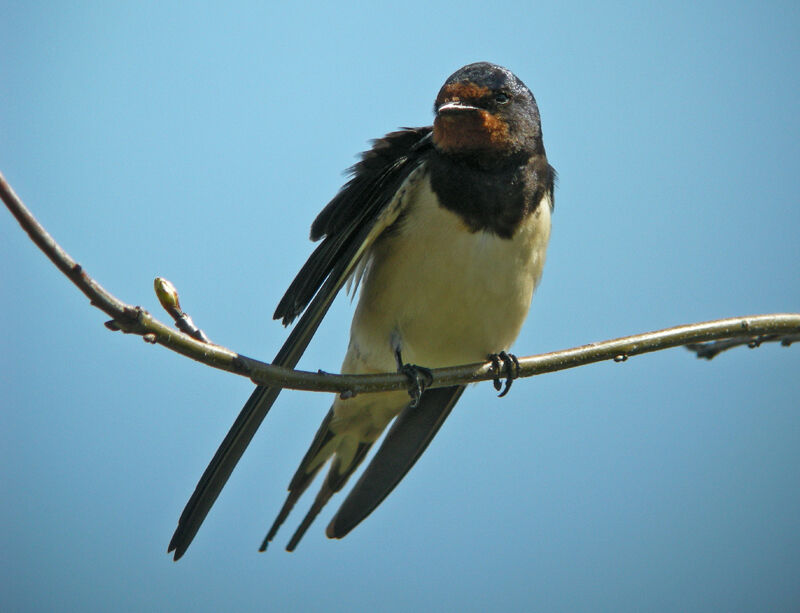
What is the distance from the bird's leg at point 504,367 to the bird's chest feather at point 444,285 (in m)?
0.09

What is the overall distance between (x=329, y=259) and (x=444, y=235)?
43 cm

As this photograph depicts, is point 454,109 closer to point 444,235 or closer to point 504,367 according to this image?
point 444,235

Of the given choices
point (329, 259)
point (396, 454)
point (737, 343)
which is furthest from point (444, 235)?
point (396, 454)

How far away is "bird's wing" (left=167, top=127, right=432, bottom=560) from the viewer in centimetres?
272

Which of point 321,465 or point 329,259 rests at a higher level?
point 329,259

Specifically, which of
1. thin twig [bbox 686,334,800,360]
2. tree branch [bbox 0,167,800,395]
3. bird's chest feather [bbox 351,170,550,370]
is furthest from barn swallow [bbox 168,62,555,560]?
thin twig [bbox 686,334,800,360]

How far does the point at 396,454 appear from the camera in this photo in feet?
A: 13.3

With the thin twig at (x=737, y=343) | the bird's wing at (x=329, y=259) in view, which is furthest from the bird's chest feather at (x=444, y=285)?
the thin twig at (x=737, y=343)

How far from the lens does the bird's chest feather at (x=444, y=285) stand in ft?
11.0

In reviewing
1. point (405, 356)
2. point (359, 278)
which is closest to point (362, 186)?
point (359, 278)

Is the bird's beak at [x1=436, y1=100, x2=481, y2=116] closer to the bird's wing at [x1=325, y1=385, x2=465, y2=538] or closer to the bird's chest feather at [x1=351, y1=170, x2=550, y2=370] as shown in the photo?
the bird's chest feather at [x1=351, y1=170, x2=550, y2=370]

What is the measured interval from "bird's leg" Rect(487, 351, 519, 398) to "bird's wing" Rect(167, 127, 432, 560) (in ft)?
2.06

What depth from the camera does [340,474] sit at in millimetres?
3980

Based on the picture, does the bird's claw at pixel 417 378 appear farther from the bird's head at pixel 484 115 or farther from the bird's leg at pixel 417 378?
the bird's head at pixel 484 115
